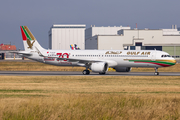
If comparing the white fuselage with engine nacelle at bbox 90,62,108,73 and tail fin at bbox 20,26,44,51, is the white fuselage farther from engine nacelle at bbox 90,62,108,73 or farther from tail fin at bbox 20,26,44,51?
engine nacelle at bbox 90,62,108,73

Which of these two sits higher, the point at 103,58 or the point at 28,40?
the point at 28,40

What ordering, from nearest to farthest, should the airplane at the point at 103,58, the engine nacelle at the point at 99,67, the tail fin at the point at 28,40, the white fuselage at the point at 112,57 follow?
the engine nacelle at the point at 99,67 → the airplane at the point at 103,58 → the white fuselage at the point at 112,57 → the tail fin at the point at 28,40

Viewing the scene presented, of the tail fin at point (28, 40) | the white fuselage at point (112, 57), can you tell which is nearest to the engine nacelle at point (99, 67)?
the white fuselage at point (112, 57)

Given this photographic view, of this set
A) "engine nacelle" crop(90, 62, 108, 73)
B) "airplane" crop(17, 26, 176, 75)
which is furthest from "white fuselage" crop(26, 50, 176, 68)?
"engine nacelle" crop(90, 62, 108, 73)

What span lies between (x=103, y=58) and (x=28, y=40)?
15.5m

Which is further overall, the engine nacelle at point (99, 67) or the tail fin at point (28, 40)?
the tail fin at point (28, 40)

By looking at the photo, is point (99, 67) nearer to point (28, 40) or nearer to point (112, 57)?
point (112, 57)

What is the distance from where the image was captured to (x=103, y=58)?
173ft

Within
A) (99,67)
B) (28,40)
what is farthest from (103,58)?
(28,40)

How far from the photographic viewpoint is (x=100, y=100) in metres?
18.4

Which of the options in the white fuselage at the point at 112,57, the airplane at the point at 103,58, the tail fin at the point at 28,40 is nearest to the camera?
the airplane at the point at 103,58

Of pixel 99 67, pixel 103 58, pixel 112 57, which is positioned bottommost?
pixel 99 67

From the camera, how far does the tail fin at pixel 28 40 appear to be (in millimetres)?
57747

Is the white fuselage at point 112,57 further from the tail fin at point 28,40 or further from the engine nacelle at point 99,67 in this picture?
the engine nacelle at point 99,67
